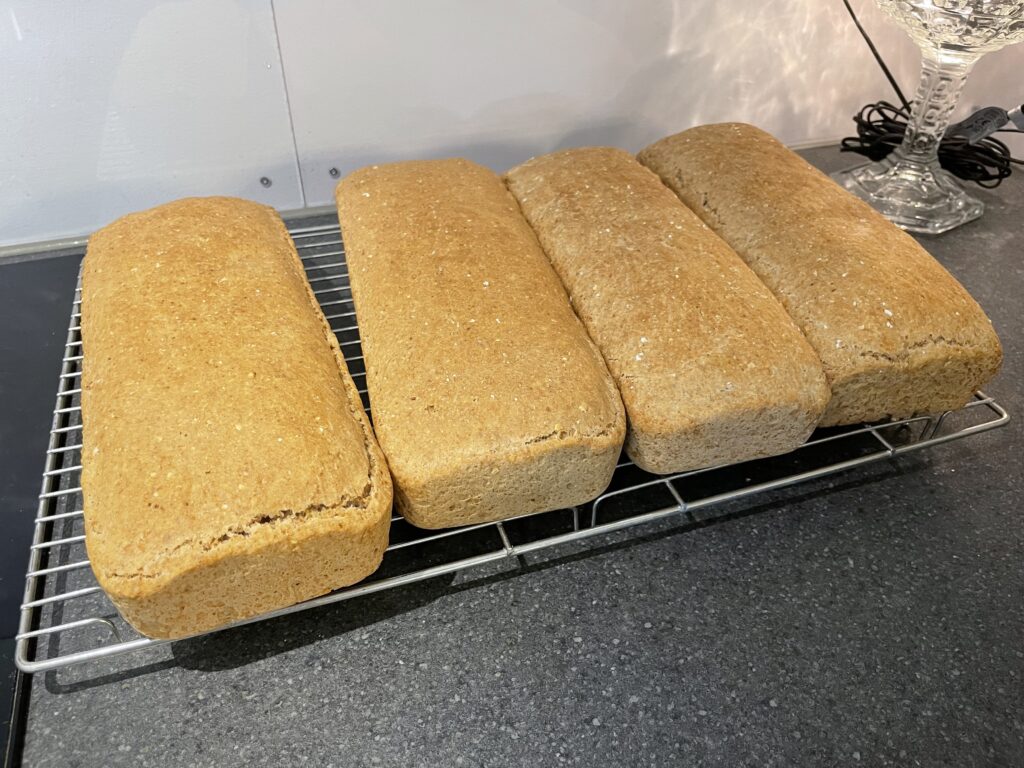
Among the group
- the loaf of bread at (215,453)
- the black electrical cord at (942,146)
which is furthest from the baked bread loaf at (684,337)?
the black electrical cord at (942,146)

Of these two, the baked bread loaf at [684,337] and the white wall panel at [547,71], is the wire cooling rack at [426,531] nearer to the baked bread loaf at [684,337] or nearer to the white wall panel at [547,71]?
the baked bread loaf at [684,337]

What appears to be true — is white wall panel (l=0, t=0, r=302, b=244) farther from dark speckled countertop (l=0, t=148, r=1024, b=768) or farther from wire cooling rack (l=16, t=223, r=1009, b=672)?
dark speckled countertop (l=0, t=148, r=1024, b=768)

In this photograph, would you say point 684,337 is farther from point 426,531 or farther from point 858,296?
point 426,531

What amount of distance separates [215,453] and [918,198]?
4.15 feet

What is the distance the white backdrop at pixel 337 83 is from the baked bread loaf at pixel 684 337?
1.22ft

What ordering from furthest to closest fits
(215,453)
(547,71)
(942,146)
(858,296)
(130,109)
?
1. (942,146)
2. (547,71)
3. (130,109)
4. (858,296)
5. (215,453)

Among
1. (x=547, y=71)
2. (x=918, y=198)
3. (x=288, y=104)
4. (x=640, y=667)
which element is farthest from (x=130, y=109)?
(x=918, y=198)

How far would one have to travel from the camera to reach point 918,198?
4.53 feet

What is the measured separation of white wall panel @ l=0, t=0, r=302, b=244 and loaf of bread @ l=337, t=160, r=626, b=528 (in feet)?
1.15

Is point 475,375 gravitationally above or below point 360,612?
above

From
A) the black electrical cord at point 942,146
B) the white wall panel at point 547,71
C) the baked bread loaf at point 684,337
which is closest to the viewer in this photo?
the baked bread loaf at point 684,337

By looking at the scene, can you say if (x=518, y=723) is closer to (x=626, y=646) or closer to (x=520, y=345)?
(x=626, y=646)

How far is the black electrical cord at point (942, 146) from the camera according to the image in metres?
1.47

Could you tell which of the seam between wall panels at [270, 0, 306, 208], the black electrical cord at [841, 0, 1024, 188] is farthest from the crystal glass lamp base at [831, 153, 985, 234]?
the seam between wall panels at [270, 0, 306, 208]
